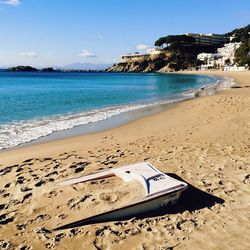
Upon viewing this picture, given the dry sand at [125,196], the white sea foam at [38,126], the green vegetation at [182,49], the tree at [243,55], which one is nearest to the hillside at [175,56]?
the green vegetation at [182,49]

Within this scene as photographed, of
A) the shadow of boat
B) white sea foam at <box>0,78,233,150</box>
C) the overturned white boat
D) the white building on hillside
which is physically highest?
the overturned white boat

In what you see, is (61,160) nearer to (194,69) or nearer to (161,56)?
(194,69)

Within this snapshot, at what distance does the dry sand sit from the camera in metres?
5.24

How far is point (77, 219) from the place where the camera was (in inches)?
222

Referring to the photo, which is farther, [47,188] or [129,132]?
[129,132]

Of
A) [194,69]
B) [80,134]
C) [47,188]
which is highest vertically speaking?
[47,188]

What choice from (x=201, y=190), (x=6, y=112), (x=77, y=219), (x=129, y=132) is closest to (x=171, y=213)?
(x=201, y=190)

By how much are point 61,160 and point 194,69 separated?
477ft

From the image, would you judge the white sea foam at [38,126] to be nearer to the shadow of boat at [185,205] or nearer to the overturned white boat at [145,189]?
the overturned white boat at [145,189]

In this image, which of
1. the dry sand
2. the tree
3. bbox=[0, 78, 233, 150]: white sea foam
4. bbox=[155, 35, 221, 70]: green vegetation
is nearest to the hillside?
bbox=[155, 35, 221, 70]: green vegetation

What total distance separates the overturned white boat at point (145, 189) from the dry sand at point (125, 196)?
Answer: 0.14 metres

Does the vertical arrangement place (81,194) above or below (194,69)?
above

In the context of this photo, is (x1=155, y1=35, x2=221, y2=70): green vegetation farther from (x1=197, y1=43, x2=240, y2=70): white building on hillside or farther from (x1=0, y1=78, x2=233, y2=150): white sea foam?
(x1=0, y1=78, x2=233, y2=150): white sea foam

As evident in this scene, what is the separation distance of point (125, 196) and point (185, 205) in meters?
1.23
